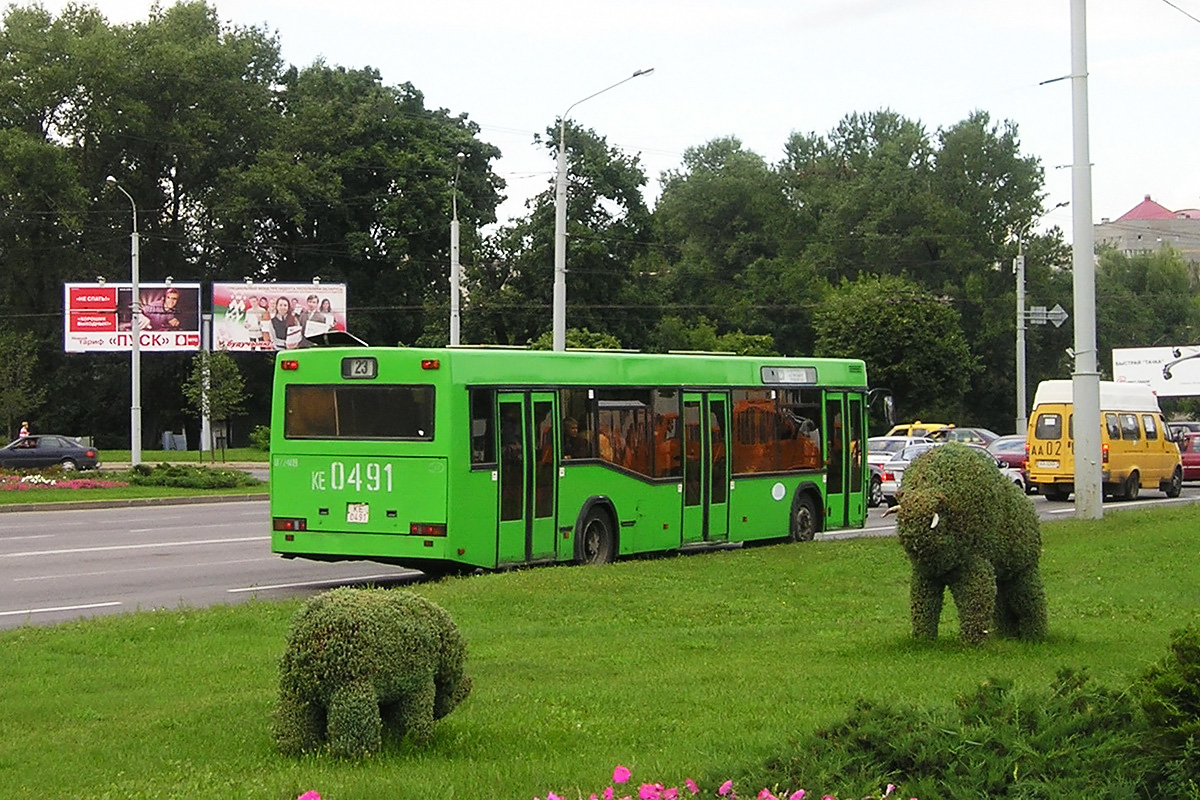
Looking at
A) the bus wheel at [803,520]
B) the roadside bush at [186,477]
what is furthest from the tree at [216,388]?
the bus wheel at [803,520]

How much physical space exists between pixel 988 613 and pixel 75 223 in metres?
57.6

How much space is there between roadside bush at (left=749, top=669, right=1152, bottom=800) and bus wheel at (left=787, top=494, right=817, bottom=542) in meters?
15.2

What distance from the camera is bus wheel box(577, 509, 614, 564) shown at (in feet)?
63.7

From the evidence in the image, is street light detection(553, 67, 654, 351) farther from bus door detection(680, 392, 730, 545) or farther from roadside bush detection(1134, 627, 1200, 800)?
roadside bush detection(1134, 627, 1200, 800)

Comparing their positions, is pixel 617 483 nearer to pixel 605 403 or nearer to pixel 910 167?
pixel 605 403

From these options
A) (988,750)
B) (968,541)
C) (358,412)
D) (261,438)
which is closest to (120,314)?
(261,438)

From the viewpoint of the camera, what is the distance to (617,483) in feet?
64.8

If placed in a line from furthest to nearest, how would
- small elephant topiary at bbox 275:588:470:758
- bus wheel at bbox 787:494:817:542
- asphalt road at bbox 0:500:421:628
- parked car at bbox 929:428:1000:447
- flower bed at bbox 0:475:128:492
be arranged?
parked car at bbox 929:428:1000:447 → flower bed at bbox 0:475:128:492 → bus wheel at bbox 787:494:817:542 → asphalt road at bbox 0:500:421:628 → small elephant topiary at bbox 275:588:470:758

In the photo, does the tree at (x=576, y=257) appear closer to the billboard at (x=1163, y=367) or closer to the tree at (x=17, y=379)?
the tree at (x=17, y=379)

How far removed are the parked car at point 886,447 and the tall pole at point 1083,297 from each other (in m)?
10.9

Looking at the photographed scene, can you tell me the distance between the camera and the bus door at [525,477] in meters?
18.0

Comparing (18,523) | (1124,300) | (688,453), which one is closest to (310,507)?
(688,453)

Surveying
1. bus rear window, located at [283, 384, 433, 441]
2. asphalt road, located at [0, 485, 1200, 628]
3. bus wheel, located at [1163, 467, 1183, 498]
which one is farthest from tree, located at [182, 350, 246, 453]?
bus rear window, located at [283, 384, 433, 441]

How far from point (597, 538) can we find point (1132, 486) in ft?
69.2
